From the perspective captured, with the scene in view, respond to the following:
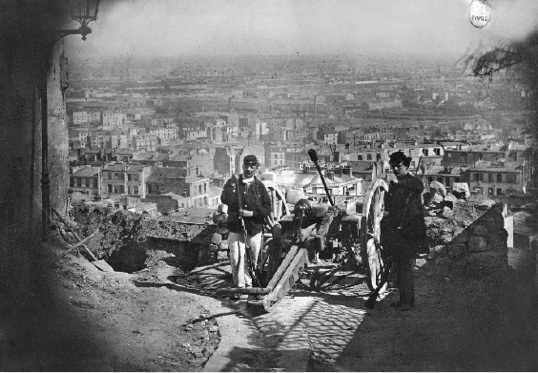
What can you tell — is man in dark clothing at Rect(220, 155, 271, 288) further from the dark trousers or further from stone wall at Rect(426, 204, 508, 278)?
stone wall at Rect(426, 204, 508, 278)

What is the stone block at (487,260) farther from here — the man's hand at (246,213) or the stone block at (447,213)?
the man's hand at (246,213)

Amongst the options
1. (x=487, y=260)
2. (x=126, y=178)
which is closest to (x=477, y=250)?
(x=487, y=260)

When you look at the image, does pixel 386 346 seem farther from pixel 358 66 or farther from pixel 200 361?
pixel 358 66

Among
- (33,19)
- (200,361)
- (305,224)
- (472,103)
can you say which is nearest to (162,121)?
(33,19)

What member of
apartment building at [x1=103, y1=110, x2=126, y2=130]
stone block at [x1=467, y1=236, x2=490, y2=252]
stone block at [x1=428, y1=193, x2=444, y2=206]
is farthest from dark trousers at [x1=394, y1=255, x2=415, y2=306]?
apartment building at [x1=103, y1=110, x2=126, y2=130]

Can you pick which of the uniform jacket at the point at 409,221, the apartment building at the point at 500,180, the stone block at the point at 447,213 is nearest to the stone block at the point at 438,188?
the stone block at the point at 447,213
